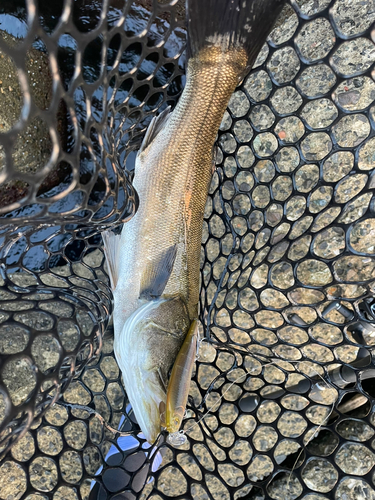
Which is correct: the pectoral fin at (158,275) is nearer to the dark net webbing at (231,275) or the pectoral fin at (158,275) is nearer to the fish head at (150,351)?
the fish head at (150,351)

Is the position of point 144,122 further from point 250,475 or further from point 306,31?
point 250,475

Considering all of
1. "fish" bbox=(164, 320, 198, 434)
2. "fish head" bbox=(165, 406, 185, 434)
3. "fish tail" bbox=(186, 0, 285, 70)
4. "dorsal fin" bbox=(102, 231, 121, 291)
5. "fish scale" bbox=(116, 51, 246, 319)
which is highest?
"fish tail" bbox=(186, 0, 285, 70)

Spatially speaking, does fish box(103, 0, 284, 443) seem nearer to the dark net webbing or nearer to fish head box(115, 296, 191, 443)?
fish head box(115, 296, 191, 443)

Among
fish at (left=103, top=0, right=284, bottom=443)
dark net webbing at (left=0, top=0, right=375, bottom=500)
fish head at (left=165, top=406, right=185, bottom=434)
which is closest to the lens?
fish head at (left=165, top=406, right=185, bottom=434)

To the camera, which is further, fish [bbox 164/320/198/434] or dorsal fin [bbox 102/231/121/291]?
dorsal fin [bbox 102/231/121/291]

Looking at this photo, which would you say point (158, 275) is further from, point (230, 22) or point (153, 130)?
point (230, 22)

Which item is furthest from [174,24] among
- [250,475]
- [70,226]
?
[250,475]

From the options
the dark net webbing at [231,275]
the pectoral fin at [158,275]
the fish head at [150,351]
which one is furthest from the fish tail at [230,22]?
the fish head at [150,351]

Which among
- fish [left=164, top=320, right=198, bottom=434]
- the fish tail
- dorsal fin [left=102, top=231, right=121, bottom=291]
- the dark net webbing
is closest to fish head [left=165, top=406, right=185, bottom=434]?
fish [left=164, top=320, right=198, bottom=434]
